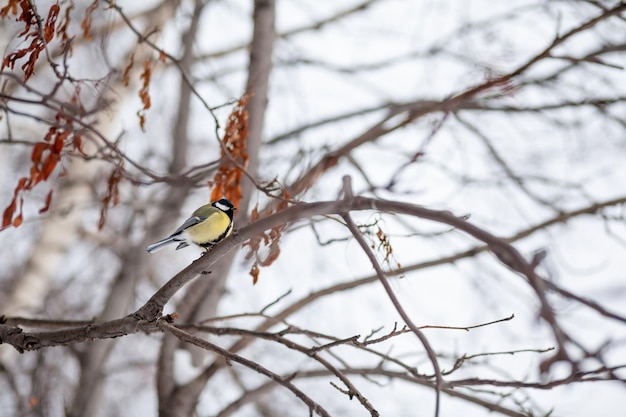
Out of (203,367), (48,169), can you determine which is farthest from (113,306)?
(48,169)

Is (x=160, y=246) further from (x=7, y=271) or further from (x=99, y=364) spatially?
(x=7, y=271)

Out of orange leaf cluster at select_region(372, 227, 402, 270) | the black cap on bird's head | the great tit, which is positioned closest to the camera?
orange leaf cluster at select_region(372, 227, 402, 270)

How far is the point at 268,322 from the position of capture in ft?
10.6

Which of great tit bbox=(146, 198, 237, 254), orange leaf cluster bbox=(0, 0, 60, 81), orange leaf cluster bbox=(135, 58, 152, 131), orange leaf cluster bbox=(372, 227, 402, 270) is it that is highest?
orange leaf cluster bbox=(135, 58, 152, 131)

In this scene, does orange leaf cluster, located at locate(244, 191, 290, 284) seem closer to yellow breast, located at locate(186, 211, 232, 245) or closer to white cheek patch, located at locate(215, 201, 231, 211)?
yellow breast, located at locate(186, 211, 232, 245)

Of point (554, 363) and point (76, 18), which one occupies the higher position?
point (76, 18)

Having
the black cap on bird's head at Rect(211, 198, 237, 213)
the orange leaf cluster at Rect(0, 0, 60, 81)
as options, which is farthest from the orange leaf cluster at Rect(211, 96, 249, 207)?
the orange leaf cluster at Rect(0, 0, 60, 81)

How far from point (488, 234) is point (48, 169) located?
5.29ft

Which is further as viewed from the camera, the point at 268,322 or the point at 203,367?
the point at 203,367

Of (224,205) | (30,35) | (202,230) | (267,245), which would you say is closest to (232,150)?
(224,205)

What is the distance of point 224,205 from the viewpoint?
2619 millimetres

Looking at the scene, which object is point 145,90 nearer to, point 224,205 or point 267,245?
point 224,205

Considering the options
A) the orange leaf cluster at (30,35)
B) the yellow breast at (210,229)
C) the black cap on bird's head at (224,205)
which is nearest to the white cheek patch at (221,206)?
the black cap on bird's head at (224,205)

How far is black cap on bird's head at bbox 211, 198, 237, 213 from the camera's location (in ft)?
8.43
